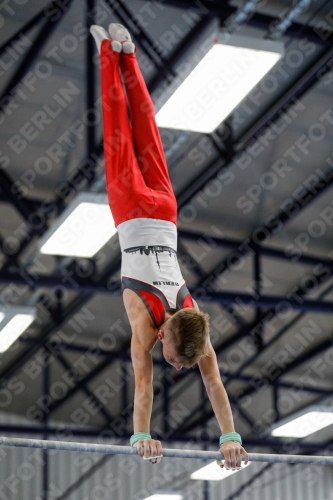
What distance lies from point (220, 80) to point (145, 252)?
7.24 ft

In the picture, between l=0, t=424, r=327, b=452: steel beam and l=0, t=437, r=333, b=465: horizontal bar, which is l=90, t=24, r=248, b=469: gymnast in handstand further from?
l=0, t=424, r=327, b=452: steel beam

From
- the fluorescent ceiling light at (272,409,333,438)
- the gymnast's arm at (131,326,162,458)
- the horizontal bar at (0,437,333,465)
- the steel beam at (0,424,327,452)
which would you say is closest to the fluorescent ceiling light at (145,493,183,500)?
the steel beam at (0,424,327,452)

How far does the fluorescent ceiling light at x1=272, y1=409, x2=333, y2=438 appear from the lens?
13895 mm

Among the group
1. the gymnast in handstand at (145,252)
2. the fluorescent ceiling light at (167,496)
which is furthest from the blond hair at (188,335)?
the fluorescent ceiling light at (167,496)

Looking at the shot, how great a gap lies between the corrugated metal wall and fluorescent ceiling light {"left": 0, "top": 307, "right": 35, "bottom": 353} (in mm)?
6282

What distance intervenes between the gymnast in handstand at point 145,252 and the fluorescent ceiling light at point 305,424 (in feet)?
27.3

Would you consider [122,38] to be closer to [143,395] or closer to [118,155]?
[118,155]

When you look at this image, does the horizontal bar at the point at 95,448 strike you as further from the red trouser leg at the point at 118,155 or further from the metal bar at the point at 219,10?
the metal bar at the point at 219,10

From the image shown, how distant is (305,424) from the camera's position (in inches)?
568

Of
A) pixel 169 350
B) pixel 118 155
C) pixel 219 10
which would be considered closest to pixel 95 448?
pixel 169 350

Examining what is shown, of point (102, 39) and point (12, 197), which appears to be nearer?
point (102, 39)

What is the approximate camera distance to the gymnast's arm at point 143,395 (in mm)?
5160

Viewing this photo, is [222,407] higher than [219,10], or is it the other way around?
[219,10]

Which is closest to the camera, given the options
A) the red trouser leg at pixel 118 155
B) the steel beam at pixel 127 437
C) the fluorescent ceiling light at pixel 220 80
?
the red trouser leg at pixel 118 155
